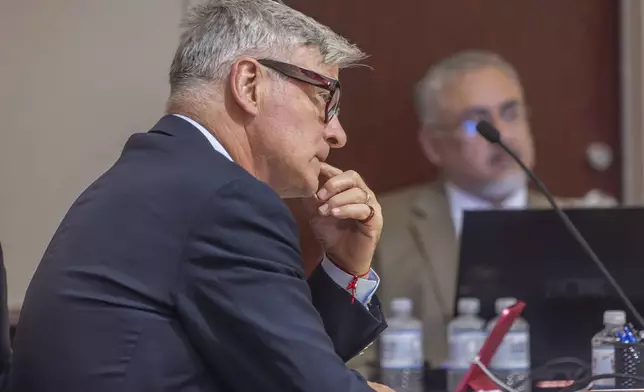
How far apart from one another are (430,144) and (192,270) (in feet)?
6.34

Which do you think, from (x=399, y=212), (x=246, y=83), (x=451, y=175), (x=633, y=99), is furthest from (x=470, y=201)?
(x=246, y=83)

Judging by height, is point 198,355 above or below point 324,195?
below

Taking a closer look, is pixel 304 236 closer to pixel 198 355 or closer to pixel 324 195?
pixel 324 195

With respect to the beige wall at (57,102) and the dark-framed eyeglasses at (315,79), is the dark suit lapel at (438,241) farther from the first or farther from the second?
the dark-framed eyeglasses at (315,79)

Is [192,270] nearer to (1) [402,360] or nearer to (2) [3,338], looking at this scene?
(2) [3,338]

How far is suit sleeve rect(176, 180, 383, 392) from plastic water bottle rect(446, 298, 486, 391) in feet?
2.42

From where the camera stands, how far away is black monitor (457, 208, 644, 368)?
169 cm

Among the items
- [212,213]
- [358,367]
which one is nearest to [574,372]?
[358,367]

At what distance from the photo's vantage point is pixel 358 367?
186 centimetres

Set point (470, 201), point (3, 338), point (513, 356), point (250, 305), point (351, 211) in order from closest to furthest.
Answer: point (250, 305)
point (351, 211)
point (3, 338)
point (513, 356)
point (470, 201)

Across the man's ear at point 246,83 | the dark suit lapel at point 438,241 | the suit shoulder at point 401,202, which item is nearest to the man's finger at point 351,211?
the man's ear at point 246,83

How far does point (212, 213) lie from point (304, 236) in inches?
74.2

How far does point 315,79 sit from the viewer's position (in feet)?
4.09

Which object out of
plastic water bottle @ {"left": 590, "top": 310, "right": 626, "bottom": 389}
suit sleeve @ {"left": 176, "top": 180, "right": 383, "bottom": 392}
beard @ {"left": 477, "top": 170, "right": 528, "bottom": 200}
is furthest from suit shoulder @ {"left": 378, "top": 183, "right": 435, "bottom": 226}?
suit sleeve @ {"left": 176, "top": 180, "right": 383, "bottom": 392}
